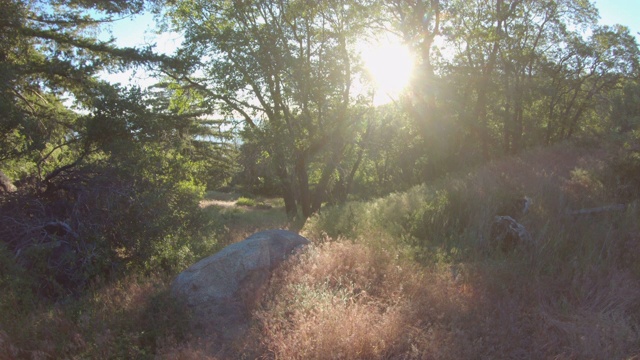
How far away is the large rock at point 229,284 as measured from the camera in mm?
4973

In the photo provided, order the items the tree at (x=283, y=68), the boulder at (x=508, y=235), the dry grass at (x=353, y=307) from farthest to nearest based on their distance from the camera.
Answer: the tree at (x=283, y=68) < the boulder at (x=508, y=235) < the dry grass at (x=353, y=307)

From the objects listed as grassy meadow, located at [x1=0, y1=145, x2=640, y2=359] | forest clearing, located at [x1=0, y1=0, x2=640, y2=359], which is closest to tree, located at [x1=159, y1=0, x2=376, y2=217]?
forest clearing, located at [x1=0, y1=0, x2=640, y2=359]

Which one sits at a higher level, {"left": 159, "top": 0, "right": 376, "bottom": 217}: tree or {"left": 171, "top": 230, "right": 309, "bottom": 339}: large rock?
{"left": 159, "top": 0, "right": 376, "bottom": 217}: tree

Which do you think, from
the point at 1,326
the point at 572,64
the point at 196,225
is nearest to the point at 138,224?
the point at 196,225

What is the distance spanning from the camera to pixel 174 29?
16266 millimetres

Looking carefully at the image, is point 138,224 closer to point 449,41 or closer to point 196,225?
point 196,225

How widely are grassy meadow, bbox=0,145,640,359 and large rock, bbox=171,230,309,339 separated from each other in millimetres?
199

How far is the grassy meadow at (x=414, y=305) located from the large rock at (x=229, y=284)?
199 mm

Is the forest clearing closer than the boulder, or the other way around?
the forest clearing

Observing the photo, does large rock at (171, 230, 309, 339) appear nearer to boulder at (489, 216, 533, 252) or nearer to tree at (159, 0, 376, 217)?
boulder at (489, 216, 533, 252)

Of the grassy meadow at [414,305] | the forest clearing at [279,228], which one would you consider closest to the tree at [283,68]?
the forest clearing at [279,228]

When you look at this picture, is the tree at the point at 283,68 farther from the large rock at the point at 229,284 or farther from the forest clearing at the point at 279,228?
the large rock at the point at 229,284

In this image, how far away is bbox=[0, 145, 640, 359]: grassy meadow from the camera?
13.0 ft

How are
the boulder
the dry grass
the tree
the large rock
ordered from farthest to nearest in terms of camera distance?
the tree < the boulder < the large rock < the dry grass
